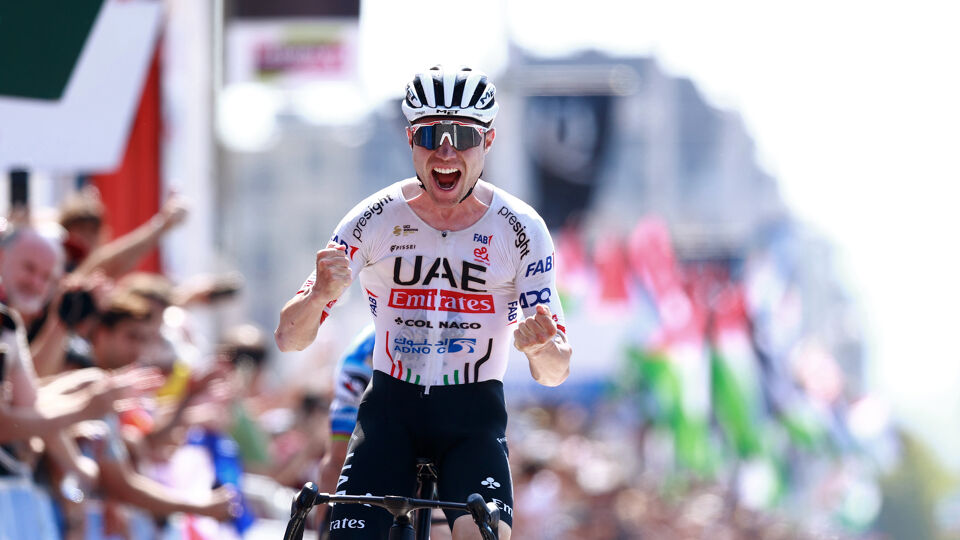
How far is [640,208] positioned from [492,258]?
303ft

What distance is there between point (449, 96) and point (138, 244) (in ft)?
12.4

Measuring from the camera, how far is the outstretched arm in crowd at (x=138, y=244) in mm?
8750

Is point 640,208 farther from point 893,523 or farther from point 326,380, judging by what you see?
A: point 326,380

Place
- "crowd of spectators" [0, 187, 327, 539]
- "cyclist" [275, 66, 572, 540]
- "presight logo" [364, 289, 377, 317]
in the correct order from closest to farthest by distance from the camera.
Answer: "cyclist" [275, 66, 572, 540], "presight logo" [364, 289, 377, 317], "crowd of spectators" [0, 187, 327, 539]

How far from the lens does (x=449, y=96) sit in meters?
5.56

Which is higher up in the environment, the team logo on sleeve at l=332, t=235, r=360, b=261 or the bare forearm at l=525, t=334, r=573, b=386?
the team logo on sleeve at l=332, t=235, r=360, b=261

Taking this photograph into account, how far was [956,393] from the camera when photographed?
5575 cm

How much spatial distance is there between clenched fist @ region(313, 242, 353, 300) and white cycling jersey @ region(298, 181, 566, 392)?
10.2 inches

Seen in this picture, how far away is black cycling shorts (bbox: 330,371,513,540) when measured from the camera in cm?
535

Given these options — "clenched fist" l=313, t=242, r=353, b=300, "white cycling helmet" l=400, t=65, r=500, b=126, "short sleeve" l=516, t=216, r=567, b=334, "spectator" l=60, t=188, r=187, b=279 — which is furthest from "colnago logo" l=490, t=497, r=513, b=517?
"spectator" l=60, t=188, r=187, b=279

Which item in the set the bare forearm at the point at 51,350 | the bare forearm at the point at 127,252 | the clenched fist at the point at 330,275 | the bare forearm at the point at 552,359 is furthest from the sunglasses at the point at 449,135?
the bare forearm at the point at 127,252

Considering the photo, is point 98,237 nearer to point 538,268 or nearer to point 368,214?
point 368,214

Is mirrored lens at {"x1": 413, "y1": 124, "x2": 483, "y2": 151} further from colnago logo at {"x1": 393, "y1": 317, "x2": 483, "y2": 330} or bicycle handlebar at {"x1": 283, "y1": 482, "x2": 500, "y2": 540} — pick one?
bicycle handlebar at {"x1": 283, "y1": 482, "x2": 500, "y2": 540}

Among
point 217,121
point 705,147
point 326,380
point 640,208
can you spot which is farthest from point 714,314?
point 705,147
